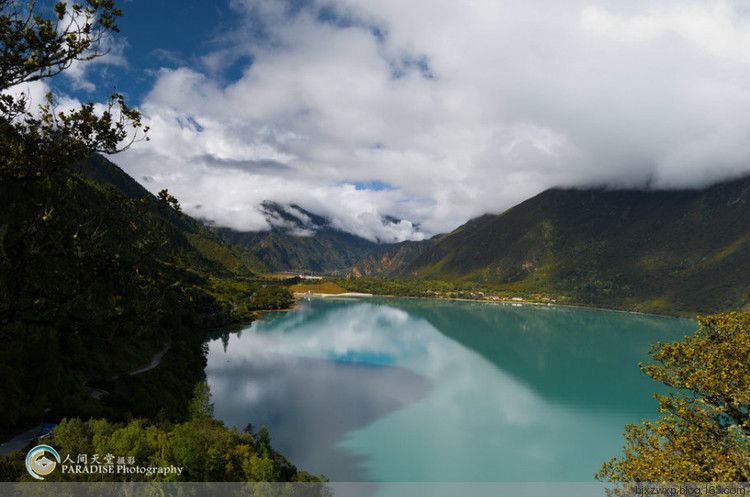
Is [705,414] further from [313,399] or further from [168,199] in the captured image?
[313,399]

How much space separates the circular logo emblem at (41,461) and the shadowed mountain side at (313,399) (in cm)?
3017

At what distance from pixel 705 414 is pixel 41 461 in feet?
111

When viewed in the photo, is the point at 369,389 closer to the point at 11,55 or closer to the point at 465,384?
the point at 465,384

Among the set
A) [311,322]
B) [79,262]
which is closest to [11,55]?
[79,262]

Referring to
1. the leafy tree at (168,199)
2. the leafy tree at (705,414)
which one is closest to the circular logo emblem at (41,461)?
the leafy tree at (168,199)

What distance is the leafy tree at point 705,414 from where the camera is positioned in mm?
14953

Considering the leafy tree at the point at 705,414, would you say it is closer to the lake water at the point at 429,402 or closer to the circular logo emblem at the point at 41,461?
the circular logo emblem at the point at 41,461

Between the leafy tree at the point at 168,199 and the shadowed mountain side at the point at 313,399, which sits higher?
the leafy tree at the point at 168,199

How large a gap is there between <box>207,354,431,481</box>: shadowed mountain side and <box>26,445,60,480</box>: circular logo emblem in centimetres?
3017

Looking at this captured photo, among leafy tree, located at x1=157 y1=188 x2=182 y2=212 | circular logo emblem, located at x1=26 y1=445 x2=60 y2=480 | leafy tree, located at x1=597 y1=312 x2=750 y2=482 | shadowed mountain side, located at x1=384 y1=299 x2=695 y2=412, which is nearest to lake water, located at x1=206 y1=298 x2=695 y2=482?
shadowed mountain side, located at x1=384 y1=299 x2=695 y2=412

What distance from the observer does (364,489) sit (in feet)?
147

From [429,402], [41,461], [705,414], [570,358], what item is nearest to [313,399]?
[429,402]

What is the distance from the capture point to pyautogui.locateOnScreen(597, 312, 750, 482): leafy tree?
1495 centimetres

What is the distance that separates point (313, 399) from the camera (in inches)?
2940
